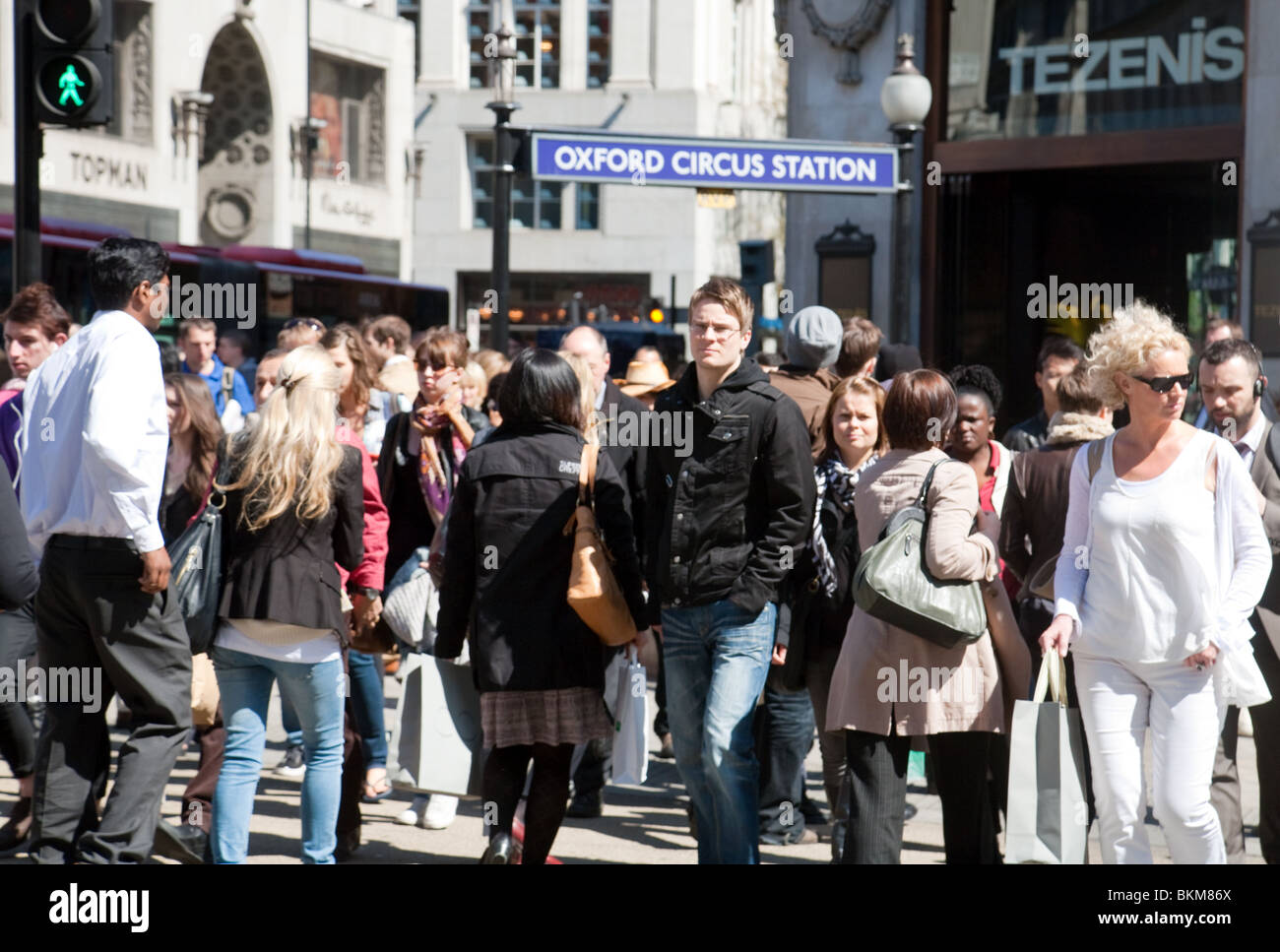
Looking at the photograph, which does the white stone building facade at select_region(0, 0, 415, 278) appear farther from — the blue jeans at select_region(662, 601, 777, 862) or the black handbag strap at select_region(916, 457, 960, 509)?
the black handbag strap at select_region(916, 457, 960, 509)

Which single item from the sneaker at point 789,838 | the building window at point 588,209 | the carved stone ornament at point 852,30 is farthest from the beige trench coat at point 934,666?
the building window at point 588,209

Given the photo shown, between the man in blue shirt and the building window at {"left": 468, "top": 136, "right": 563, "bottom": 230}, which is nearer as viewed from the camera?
the man in blue shirt

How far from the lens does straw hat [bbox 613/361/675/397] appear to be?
8.70 metres

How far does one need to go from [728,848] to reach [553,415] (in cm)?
154

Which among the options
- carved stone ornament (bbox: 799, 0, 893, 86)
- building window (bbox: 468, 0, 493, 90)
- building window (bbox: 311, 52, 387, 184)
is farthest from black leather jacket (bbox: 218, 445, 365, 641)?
building window (bbox: 468, 0, 493, 90)

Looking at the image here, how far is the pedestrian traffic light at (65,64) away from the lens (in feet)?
23.2

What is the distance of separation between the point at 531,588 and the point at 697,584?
562 mm

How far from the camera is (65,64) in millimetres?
7094

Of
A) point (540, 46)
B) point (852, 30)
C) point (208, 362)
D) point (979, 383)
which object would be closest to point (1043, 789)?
point (979, 383)

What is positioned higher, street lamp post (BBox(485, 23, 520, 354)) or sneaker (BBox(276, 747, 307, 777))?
street lamp post (BBox(485, 23, 520, 354))

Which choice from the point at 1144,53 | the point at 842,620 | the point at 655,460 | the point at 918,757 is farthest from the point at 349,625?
the point at 1144,53

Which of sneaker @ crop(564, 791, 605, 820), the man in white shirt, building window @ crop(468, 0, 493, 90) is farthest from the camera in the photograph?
building window @ crop(468, 0, 493, 90)
